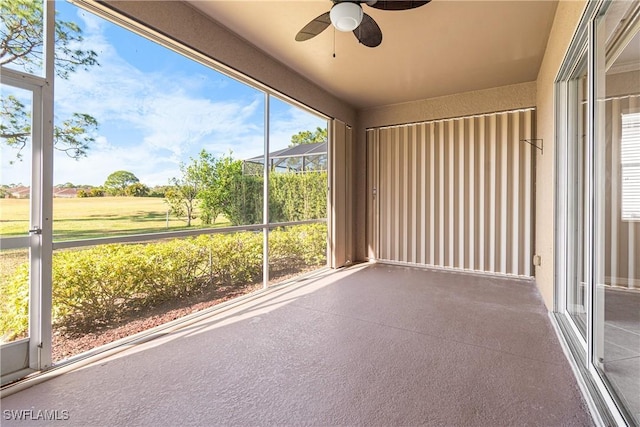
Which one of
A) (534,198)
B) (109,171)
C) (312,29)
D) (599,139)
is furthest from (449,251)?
(109,171)

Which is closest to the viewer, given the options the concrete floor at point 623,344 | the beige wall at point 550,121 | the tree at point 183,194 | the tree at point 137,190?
the concrete floor at point 623,344

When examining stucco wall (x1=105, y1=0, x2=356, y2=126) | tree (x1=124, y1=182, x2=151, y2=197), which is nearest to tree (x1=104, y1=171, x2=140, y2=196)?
tree (x1=124, y1=182, x2=151, y2=197)

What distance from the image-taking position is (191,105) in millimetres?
2875

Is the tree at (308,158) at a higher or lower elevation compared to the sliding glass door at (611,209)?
higher

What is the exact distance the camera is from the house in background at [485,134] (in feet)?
5.04

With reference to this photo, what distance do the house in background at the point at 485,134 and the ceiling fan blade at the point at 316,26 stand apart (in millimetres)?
281

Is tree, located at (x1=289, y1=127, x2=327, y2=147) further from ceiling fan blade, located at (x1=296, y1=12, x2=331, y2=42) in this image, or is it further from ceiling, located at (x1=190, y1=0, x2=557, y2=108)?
ceiling fan blade, located at (x1=296, y1=12, x2=331, y2=42)

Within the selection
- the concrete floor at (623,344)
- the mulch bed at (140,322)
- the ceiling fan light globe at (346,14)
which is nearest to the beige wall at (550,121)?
the concrete floor at (623,344)

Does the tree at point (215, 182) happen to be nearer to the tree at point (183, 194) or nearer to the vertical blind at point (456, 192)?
the tree at point (183, 194)

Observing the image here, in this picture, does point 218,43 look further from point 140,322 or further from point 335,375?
point 335,375

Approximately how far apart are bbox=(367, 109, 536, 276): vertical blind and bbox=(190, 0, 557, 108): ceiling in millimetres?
680

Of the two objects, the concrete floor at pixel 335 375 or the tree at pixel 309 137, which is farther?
the tree at pixel 309 137

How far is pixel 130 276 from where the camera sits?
2.52m

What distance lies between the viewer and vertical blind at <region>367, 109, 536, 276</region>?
158 inches
